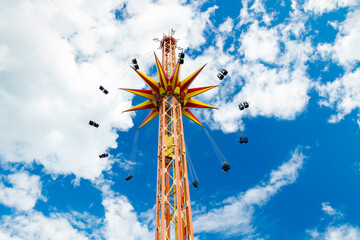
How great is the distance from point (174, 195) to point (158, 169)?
2.24 metres

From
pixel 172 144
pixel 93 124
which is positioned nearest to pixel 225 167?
pixel 172 144

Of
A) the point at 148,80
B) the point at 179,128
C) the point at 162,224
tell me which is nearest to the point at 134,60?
the point at 148,80

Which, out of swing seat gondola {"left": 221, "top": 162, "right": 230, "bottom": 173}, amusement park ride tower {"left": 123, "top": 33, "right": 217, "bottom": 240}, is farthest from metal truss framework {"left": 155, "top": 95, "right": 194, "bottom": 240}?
swing seat gondola {"left": 221, "top": 162, "right": 230, "bottom": 173}

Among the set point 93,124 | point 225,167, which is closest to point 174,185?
point 225,167

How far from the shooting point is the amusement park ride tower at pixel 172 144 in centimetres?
1547

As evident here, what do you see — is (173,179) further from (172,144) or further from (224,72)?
(224,72)

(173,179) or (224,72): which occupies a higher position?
(224,72)

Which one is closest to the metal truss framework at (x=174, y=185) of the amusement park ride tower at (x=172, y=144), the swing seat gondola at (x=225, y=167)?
the amusement park ride tower at (x=172, y=144)

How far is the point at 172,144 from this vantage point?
18.4 metres

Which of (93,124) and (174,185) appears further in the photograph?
(93,124)

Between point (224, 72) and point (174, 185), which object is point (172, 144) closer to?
point (174, 185)

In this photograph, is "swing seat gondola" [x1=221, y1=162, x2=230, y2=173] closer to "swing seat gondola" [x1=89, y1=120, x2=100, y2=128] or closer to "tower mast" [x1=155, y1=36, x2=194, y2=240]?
"tower mast" [x1=155, y1=36, x2=194, y2=240]

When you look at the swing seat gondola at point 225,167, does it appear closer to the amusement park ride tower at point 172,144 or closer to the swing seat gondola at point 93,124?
the amusement park ride tower at point 172,144

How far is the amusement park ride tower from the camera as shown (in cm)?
1547
